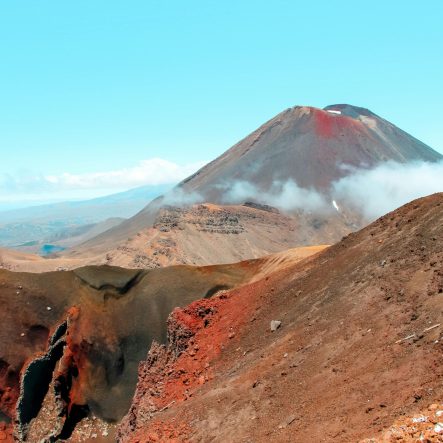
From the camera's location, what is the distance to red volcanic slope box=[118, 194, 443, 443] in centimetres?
1355

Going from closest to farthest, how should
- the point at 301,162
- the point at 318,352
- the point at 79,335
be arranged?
the point at 318,352 → the point at 79,335 → the point at 301,162

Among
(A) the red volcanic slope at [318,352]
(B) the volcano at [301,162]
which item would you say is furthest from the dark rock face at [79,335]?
(B) the volcano at [301,162]

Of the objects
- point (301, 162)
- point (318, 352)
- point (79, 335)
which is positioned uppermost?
point (301, 162)

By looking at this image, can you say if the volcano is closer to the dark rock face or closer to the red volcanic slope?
the dark rock face

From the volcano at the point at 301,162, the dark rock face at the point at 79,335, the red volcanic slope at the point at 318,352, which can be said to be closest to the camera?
the red volcanic slope at the point at 318,352

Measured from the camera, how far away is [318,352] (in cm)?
1816

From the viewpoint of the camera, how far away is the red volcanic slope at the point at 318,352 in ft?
44.4

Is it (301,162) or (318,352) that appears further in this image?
(301,162)

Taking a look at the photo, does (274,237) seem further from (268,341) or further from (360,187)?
(268,341)

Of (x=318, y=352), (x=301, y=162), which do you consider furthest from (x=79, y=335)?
(x=301, y=162)

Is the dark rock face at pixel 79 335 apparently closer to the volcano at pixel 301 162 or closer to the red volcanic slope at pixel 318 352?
the red volcanic slope at pixel 318 352

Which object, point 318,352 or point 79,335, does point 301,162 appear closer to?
point 79,335

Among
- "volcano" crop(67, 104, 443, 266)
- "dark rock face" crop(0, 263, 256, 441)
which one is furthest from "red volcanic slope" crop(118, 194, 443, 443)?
"volcano" crop(67, 104, 443, 266)

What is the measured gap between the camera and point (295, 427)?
1422 cm
